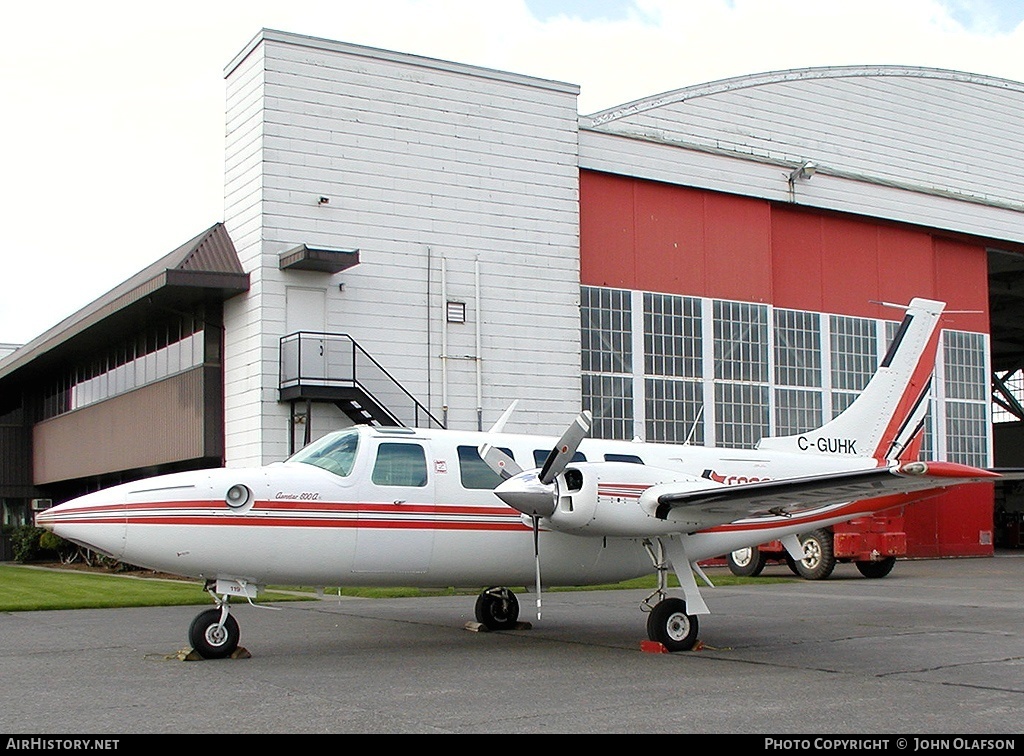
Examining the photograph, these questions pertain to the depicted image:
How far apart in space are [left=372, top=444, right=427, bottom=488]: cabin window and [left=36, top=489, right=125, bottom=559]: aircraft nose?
298 cm

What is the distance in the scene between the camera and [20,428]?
45406mm

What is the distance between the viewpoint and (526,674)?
1142cm

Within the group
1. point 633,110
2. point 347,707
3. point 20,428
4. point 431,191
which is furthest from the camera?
point 20,428

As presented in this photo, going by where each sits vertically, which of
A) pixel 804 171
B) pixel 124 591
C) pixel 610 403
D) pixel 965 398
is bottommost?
pixel 124 591

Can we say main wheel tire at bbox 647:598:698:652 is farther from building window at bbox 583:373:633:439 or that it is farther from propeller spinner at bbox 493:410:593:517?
building window at bbox 583:373:633:439

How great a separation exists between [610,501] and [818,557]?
16.1 metres

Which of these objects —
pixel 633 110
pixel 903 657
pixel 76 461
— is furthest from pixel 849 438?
pixel 76 461

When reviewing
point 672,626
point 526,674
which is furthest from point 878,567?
point 526,674

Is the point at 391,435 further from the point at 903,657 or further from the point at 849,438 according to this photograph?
the point at 849,438

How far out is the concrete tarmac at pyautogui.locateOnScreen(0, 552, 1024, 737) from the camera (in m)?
8.71

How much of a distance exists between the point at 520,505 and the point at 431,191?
16.3m

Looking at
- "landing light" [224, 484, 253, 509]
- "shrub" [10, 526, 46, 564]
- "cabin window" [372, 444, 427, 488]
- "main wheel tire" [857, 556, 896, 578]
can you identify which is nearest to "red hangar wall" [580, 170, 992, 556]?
"main wheel tire" [857, 556, 896, 578]

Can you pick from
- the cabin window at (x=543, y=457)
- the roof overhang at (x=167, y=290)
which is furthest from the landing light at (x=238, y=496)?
the roof overhang at (x=167, y=290)

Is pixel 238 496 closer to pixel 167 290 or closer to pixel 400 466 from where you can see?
pixel 400 466
